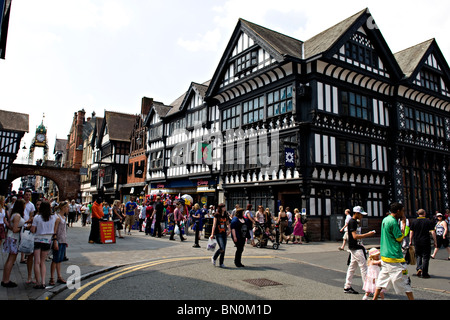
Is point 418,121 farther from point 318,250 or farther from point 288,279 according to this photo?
point 288,279

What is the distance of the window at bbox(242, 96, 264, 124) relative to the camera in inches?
836

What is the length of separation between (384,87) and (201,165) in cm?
1503

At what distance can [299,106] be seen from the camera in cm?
1878

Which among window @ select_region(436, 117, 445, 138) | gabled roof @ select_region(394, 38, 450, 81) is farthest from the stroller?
window @ select_region(436, 117, 445, 138)

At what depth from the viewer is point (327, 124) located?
743 inches

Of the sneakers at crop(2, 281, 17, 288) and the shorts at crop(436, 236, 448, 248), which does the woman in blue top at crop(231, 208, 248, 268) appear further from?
the shorts at crop(436, 236, 448, 248)

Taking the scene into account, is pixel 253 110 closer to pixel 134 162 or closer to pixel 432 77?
pixel 432 77

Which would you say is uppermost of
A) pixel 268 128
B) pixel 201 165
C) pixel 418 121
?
pixel 418 121

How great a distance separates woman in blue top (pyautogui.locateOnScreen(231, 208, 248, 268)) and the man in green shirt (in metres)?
4.14

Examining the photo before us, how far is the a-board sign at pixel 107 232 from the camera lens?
13.5 meters

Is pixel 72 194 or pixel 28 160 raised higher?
pixel 28 160
